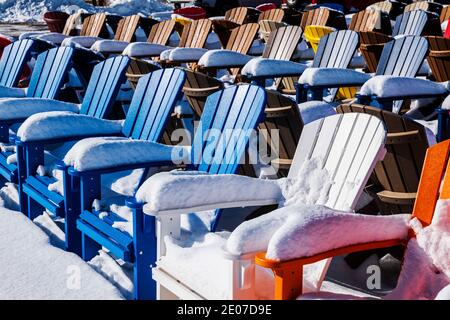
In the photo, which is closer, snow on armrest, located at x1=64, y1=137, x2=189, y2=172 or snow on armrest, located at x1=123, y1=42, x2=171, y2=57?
snow on armrest, located at x1=64, y1=137, x2=189, y2=172

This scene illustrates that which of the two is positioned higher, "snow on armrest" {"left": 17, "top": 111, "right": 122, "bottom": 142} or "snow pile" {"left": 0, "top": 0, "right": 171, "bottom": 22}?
"snow on armrest" {"left": 17, "top": 111, "right": 122, "bottom": 142}

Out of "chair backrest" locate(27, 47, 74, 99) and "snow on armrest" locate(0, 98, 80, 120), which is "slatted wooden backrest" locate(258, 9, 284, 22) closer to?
"chair backrest" locate(27, 47, 74, 99)

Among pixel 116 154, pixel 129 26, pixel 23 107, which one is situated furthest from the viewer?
pixel 129 26

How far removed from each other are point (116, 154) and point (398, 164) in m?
1.27

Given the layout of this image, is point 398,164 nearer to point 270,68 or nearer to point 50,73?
point 270,68

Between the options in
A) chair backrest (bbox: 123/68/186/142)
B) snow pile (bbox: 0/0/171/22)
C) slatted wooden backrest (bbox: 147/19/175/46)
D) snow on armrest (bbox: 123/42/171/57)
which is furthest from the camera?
snow pile (bbox: 0/0/171/22)

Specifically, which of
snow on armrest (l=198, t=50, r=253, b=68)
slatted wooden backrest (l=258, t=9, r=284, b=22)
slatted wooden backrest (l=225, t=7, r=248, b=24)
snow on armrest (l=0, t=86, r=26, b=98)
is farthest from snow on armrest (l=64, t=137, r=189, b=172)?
slatted wooden backrest (l=225, t=7, r=248, b=24)

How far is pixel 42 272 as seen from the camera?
314 centimetres

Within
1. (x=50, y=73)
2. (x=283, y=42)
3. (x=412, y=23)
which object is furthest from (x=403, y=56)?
(x=412, y=23)

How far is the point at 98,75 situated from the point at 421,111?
2.88 m

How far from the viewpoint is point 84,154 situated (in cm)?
327

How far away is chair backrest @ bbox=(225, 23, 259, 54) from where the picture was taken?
27.9 ft

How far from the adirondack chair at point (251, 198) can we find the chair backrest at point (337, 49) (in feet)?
13.4

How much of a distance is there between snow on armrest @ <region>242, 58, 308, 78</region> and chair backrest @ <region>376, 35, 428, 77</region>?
0.75 metres
